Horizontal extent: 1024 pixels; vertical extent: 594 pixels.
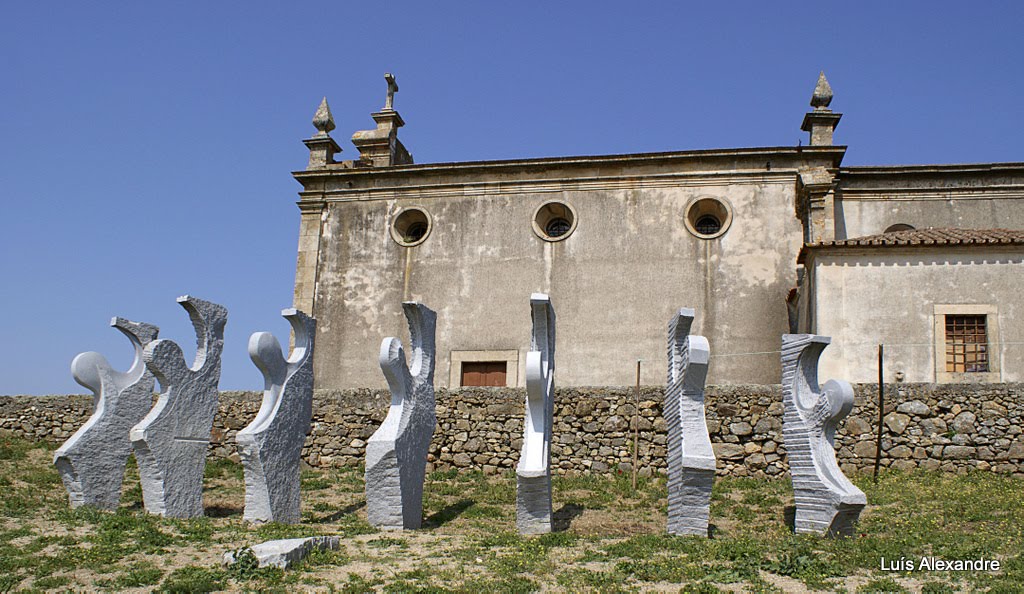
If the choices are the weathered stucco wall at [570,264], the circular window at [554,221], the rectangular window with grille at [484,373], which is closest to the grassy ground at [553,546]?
the weathered stucco wall at [570,264]

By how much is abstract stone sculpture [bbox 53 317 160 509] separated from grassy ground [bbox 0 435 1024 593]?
0.38m

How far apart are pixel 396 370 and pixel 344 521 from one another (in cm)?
193

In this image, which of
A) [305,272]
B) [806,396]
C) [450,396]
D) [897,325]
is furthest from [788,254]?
[305,272]

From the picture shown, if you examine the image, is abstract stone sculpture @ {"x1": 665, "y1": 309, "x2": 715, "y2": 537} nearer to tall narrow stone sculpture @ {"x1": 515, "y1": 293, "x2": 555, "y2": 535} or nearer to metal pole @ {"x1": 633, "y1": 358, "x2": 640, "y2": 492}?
tall narrow stone sculpture @ {"x1": 515, "y1": 293, "x2": 555, "y2": 535}

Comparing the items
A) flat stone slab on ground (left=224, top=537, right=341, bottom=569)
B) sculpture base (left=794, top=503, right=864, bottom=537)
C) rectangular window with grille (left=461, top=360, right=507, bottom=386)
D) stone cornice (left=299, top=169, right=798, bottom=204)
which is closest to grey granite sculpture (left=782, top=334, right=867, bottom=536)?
sculpture base (left=794, top=503, right=864, bottom=537)

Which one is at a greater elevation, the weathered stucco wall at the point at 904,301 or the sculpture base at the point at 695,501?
the weathered stucco wall at the point at 904,301

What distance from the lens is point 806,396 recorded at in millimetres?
8297

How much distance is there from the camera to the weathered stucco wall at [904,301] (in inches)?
536

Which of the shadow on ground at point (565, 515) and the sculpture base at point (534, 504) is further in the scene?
the shadow on ground at point (565, 515)

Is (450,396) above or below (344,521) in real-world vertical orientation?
above

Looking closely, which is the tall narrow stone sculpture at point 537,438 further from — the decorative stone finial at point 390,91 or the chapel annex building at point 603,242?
→ the decorative stone finial at point 390,91

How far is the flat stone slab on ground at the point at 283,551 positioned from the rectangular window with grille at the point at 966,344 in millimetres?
11075

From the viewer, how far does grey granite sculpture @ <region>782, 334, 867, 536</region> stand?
757 centimetres

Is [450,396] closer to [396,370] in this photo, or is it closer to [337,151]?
[396,370]
